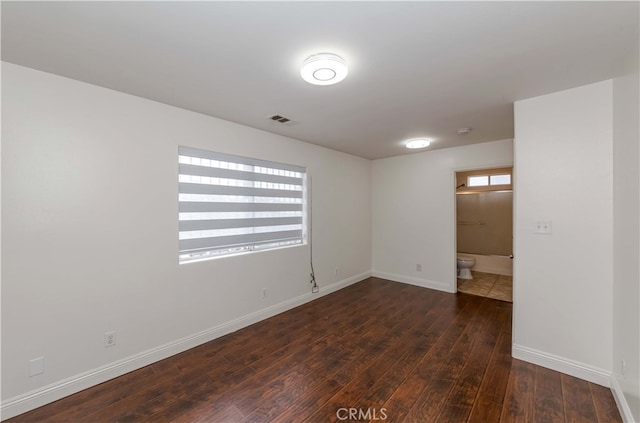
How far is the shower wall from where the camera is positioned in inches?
217

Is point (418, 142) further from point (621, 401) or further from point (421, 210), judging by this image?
point (621, 401)

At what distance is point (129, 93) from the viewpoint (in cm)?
225

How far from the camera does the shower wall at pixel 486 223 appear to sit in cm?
552

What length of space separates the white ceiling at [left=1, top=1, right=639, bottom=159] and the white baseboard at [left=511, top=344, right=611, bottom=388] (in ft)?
7.73

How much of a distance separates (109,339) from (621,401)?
155 inches

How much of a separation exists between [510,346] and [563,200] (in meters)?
1.56

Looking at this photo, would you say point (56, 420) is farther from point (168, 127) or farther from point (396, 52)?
point (396, 52)

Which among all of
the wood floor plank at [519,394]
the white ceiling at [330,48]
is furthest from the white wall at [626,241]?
the wood floor plank at [519,394]

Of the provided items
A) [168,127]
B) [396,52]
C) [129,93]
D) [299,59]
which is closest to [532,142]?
[396,52]

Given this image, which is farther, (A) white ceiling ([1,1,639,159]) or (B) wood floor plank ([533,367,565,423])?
(B) wood floor plank ([533,367,565,423])

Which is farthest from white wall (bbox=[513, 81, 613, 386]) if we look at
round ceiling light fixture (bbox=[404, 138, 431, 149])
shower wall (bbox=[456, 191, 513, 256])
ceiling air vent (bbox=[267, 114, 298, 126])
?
shower wall (bbox=[456, 191, 513, 256])

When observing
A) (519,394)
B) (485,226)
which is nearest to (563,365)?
(519,394)

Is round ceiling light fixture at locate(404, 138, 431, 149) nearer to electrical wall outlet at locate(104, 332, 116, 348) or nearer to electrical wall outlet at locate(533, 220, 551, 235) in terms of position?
electrical wall outlet at locate(533, 220, 551, 235)

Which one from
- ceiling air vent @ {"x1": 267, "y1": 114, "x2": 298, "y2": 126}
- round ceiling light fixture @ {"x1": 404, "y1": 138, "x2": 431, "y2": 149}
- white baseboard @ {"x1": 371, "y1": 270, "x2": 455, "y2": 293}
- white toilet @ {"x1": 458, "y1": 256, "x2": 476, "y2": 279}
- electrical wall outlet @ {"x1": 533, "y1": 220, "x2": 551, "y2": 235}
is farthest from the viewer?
white toilet @ {"x1": 458, "y1": 256, "x2": 476, "y2": 279}
